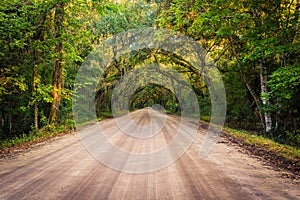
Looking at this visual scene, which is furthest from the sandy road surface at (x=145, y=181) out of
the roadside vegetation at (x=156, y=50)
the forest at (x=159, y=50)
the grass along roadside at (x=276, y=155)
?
the forest at (x=159, y=50)

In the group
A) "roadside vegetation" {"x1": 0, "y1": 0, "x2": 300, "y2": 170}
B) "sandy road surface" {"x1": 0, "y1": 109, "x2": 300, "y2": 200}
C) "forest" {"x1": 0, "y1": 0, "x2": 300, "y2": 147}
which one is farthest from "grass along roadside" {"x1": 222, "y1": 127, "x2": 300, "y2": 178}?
"forest" {"x1": 0, "y1": 0, "x2": 300, "y2": 147}

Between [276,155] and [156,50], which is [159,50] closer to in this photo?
[156,50]

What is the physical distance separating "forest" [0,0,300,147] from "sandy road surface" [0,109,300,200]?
4.13 metres

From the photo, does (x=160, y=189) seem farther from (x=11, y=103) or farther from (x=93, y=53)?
(x=93, y=53)

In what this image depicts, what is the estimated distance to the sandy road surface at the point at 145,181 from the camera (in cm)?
452

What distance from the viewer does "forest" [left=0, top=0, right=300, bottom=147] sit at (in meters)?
9.76

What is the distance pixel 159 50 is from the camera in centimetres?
2469

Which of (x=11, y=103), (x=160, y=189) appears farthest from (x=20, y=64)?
(x=160, y=189)

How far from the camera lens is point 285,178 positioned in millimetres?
5680

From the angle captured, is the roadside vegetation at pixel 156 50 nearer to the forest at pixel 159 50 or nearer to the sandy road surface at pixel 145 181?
the forest at pixel 159 50

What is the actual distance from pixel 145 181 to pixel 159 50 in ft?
67.3

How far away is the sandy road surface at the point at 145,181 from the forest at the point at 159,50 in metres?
4.13

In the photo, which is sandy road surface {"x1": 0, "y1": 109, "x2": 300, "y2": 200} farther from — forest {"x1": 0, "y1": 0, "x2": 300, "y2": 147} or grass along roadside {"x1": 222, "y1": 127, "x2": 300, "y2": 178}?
forest {"x1": 0, "y1": 0, "x2": 300, "y2": 147}

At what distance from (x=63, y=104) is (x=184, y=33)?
11323 mm
